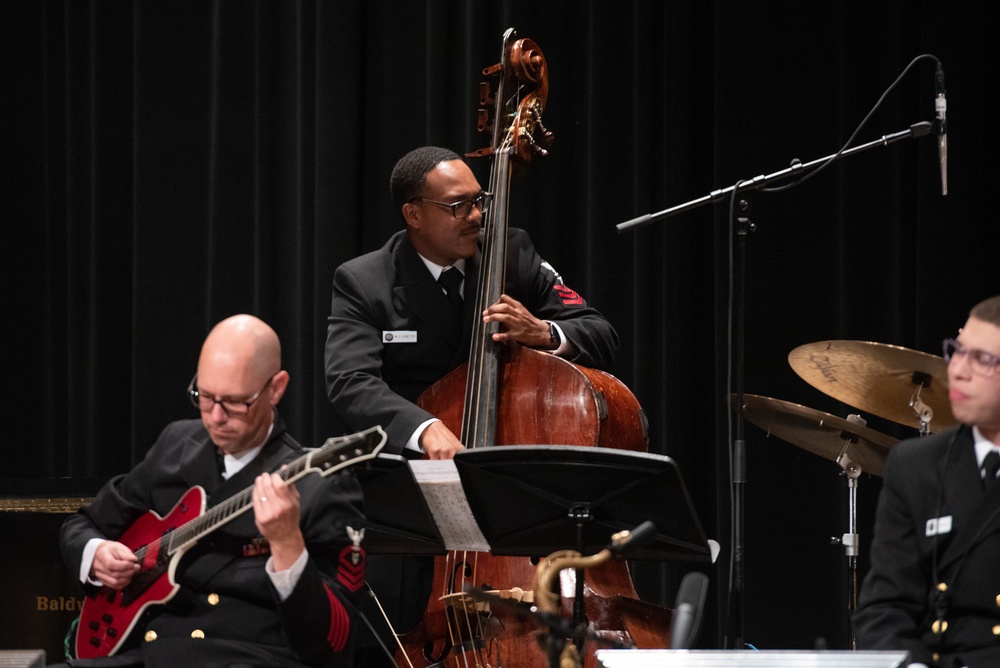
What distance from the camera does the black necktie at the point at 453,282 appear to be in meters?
4.23

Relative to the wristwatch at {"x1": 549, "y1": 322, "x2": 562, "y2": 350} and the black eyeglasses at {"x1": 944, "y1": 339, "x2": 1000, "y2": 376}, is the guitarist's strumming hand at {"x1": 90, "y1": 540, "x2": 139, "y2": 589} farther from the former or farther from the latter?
the black eyeglasses at {"x1": 944, "y1": 339, "x2": 1000, "y2": 376}

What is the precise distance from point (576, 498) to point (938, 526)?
0.83 metres

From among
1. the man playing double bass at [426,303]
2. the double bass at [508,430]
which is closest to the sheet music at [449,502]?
the double bass at [508,430]

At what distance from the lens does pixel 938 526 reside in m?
2.73

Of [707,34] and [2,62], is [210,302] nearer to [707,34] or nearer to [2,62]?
[2,62]

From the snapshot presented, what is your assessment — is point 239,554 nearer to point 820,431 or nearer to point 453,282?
point 453,282

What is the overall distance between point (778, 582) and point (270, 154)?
265 cm

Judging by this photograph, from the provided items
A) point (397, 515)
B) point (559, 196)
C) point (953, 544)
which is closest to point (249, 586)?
point (397, 515)

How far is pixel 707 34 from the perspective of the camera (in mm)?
5043

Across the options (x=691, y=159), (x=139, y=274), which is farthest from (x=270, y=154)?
(x=691, y=159)

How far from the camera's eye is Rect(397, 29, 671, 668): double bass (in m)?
3.44

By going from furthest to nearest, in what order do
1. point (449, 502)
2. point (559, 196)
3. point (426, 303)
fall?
point (559, 196), point (426, 303), point (449, 502)

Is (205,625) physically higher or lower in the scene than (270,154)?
lower

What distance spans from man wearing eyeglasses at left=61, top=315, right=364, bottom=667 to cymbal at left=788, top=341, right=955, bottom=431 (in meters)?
1.63
